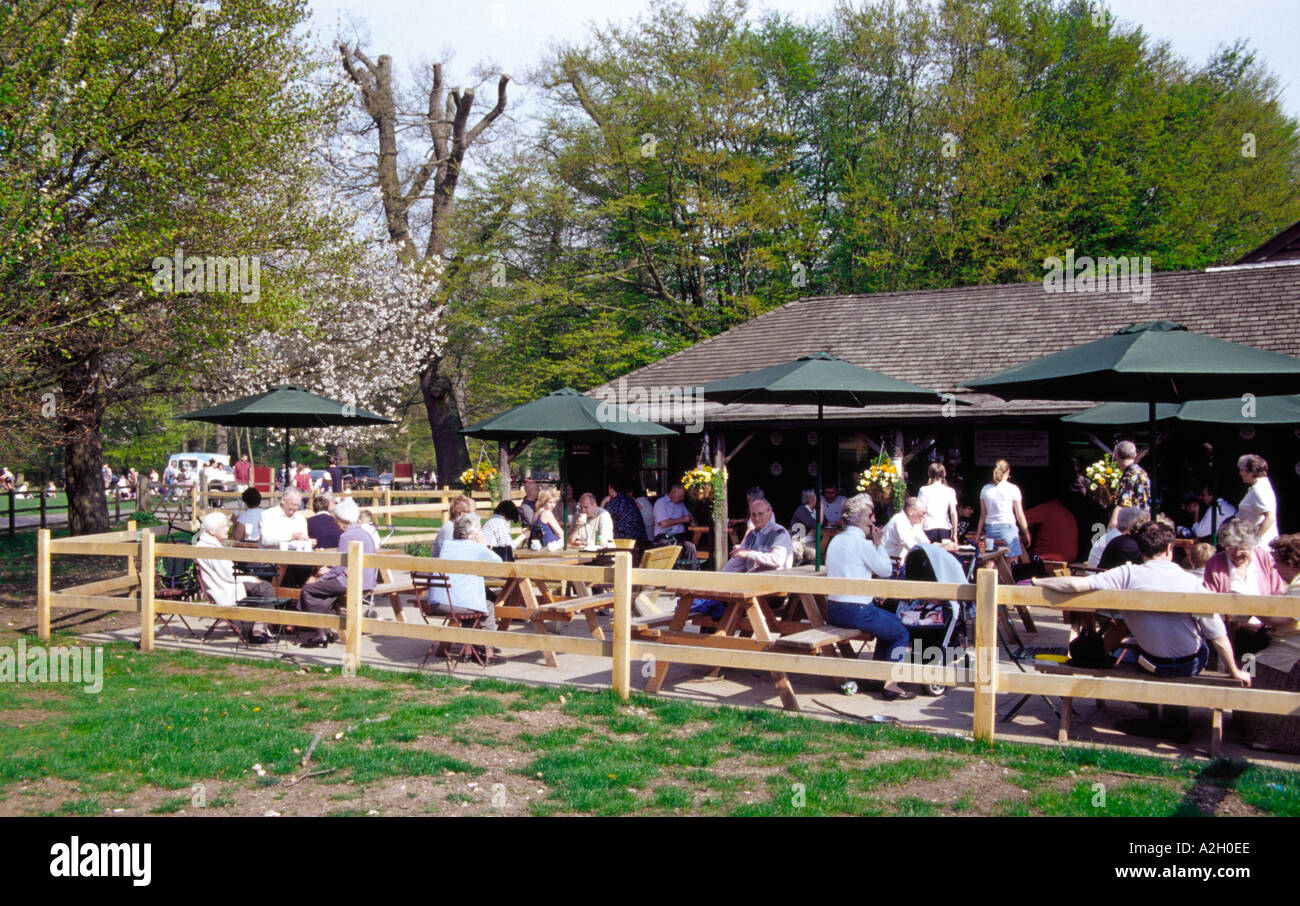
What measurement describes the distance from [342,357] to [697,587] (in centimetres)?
2552

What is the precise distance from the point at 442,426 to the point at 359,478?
64.4 feet

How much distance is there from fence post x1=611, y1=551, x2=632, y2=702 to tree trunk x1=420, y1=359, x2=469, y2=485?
23767mm

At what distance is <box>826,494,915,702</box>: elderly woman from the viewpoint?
23.1 feet

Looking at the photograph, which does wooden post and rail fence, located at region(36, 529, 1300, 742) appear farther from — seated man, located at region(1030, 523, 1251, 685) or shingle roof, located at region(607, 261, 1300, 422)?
shingle roof, located at region(607, 261, 1300, 422)

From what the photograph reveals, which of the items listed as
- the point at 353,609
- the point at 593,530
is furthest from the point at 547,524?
the point at 353,609

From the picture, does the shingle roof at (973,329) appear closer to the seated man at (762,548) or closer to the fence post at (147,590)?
the seated man at (762,548)

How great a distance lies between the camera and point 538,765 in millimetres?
5449

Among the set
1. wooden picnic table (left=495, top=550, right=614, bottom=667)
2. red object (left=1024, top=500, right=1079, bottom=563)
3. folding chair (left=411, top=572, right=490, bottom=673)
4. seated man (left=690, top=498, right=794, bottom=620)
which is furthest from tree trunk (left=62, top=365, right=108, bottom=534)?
red object (left=1024, top=500, right=1079, bottom=563)

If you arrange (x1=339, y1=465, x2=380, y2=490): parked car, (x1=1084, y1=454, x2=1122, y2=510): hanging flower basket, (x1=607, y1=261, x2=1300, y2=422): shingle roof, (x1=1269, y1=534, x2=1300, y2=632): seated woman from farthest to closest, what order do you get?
1. (x1=339, y1=465, x2=380, y2=490): parked car
2. (x1=607, y1=261, x2=1300, y2=422): shingle roof
3. (x1=1084, y1=454, x2=1122, y2=510): hanging flower basket
4. (x1=1269, y1=534, x2=1300, y2=632): seated woman

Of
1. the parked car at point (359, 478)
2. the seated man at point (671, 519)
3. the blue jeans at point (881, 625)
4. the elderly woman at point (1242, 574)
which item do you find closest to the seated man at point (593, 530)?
the seated man at point (671, 519)

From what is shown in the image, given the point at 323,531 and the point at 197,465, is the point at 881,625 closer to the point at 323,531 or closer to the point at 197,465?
the point at 323,531

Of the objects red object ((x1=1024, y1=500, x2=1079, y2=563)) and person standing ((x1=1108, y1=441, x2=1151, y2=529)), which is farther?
red object ((x1=1024, y1=500, x2=1079, y2=563))

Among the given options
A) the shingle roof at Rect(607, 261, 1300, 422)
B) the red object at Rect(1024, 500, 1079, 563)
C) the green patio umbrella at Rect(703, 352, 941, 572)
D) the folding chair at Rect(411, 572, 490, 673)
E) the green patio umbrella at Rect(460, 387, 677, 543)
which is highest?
the shingle roof at Rect(607, 261, 1300, 422)

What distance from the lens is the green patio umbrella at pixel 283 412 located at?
11.9 metres
